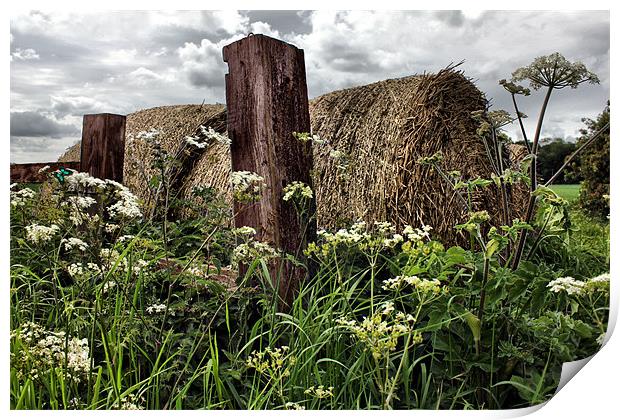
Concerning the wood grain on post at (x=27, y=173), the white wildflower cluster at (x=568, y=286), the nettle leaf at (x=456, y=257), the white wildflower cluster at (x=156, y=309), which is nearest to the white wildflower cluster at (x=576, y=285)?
the white wildflower cluster at (x=568, y=286)

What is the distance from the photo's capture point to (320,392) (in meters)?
1.88

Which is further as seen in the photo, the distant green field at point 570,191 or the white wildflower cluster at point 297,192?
the distant green field at point 570,191

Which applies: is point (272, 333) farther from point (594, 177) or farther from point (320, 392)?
point (594, 177)

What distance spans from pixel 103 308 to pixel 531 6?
1.78 m

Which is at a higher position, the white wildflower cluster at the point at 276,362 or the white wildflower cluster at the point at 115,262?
the white wildflower cluster at the point at 115,262

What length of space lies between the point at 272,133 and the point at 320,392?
0.88 m

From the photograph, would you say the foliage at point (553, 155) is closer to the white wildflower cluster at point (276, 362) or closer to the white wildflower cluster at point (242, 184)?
the white wildflower cluster at point (242, 184)

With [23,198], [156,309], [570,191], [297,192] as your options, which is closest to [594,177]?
[570,191]

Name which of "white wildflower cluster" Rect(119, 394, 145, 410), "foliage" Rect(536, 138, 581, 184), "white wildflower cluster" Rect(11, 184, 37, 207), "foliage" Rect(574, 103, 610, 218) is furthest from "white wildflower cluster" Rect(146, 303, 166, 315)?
"foliage" Rect(574, 103, 610, 218)

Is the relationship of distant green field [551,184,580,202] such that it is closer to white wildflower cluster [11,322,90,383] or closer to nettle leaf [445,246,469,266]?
nettle leaf [445,246,469,266]

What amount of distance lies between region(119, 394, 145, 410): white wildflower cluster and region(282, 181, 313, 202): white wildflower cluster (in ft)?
2.50

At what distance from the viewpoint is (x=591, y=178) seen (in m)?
2.77

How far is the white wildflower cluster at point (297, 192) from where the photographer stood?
2.11 meters

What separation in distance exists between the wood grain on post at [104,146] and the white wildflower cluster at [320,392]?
140 cm
